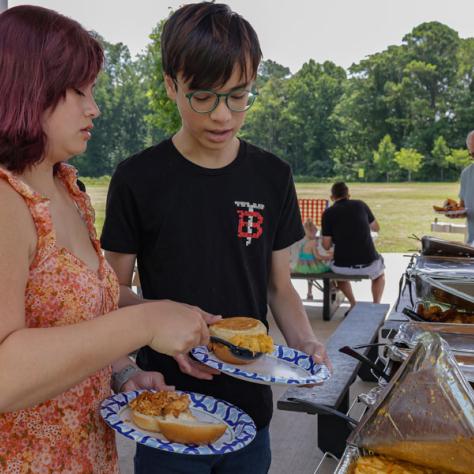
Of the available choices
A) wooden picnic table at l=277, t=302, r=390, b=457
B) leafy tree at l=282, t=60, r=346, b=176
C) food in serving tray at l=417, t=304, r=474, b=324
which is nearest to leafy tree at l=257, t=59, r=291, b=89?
leafy tree at l=282, t=60, r=346, b=176

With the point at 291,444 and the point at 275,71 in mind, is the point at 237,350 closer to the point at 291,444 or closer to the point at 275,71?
the point at 291,444

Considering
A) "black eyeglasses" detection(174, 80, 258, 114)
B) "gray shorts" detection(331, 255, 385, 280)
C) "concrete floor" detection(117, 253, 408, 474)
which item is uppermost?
"black eyeglasses" detection(174, 80, 258, 114)

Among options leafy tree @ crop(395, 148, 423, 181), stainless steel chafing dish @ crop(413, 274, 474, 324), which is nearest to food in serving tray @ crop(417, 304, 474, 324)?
stainless steel chafing dish @ crop(413, 274, 474, 324)

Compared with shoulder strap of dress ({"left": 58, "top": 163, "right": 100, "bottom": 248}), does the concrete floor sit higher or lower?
lower

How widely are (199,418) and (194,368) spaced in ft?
0.51

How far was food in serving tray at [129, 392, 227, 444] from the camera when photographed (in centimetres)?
134

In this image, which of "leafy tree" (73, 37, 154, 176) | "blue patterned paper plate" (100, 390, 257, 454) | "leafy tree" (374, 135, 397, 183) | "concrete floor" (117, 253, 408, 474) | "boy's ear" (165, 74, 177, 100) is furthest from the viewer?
"leafy tree" (374, 135, 397, 183)

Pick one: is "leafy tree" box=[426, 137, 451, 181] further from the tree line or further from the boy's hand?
the boy's hand

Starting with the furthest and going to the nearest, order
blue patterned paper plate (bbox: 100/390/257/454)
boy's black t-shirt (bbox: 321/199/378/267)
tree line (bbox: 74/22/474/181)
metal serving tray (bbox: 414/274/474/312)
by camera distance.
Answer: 1. tree line (bbox: 74/22/474/181)
2. boy's black t-shirt (bbox: 321/199/378/267)
3. metal serving tray (bbox: 414/274/474/312)
4. blue patterned paper plate (bbox: 100/390/257/454)

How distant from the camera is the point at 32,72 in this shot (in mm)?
1145

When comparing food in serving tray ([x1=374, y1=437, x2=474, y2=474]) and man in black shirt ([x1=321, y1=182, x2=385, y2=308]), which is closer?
food in serving tray ([x1=374, y1=437, x2=474, y2=474])

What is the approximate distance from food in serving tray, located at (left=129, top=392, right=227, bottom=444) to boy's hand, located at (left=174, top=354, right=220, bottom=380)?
0.44 ft

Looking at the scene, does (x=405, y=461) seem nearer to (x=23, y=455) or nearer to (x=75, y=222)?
(x=23, y=455)

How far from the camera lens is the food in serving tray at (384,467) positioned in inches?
44.9
